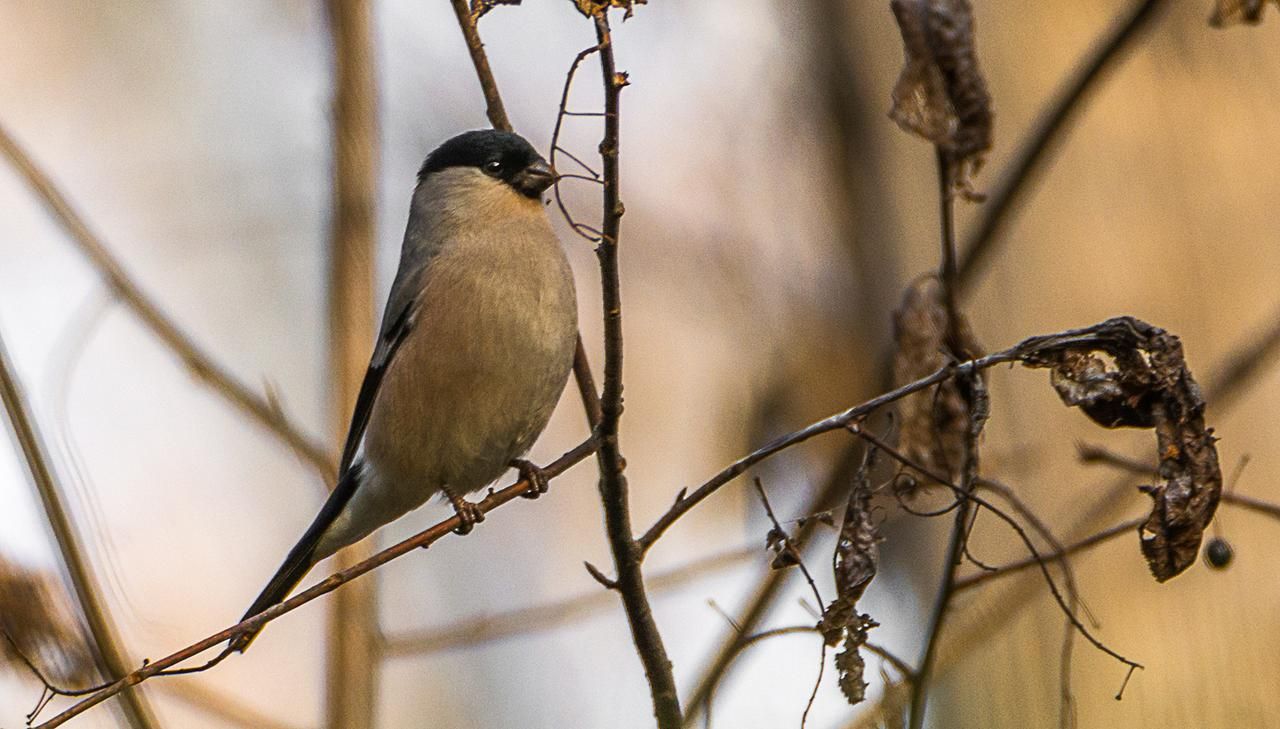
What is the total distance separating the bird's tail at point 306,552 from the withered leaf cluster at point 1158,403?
2.53 m

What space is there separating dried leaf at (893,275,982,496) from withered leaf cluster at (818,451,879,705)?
65cm

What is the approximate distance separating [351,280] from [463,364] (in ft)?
1.50

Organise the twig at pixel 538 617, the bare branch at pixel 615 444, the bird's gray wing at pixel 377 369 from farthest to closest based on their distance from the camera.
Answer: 1. the bird's gray wing at pixel 377 369
2. the twig at pixel 538 617
3. the bare branch at pixel 615 444

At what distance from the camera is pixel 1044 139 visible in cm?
346

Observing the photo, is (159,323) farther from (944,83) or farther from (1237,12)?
(1237,12)

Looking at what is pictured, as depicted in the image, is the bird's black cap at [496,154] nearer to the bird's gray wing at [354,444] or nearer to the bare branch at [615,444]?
the bird's gray wing at [354,444]

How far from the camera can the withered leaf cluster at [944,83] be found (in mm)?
2891

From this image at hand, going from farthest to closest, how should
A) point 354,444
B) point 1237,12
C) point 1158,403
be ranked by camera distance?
point 354,444 → point 1237,12 → point 1158,403

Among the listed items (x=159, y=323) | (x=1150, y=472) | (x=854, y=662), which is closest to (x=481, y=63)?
(x=159, y=323)

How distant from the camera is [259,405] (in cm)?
397

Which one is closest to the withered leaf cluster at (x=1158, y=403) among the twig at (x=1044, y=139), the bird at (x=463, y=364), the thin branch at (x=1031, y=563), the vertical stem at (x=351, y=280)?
the thin branch at (x=1031, y=563)

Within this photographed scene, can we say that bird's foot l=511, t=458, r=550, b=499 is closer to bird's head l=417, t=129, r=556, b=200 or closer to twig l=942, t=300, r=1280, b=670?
bird's head l=417, t=129, r=556, b=200

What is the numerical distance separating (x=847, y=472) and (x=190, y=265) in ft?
18.0

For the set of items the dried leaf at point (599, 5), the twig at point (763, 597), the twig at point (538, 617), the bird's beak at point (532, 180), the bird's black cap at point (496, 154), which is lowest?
the twig at point (538, 617)
